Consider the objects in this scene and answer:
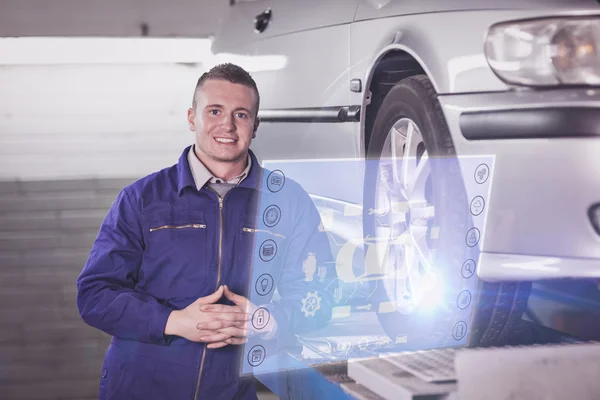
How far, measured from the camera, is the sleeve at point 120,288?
1.86 metres

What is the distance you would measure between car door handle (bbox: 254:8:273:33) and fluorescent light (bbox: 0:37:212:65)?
2.02ft

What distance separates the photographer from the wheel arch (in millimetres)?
2363

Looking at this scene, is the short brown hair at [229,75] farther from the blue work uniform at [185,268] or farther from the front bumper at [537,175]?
the front bumper at [537,175]

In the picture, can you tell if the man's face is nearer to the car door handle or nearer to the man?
the man

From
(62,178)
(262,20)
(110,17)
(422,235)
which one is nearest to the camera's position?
(422,235)

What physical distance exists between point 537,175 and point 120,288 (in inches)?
38.1

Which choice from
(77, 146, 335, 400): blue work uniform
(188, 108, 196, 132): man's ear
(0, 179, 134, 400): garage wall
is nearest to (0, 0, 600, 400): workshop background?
(0, 179, 134, 400): garage wall

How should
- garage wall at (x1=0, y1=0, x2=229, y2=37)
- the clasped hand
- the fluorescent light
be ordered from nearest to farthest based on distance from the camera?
the clasped hand
garage wall at (x1=0, y1=0, x2=229, y2=37)
the fluorescent light

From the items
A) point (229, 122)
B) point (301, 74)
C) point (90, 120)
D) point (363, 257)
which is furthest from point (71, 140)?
point (229, 122)

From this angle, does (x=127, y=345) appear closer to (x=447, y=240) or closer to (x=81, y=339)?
(x=447, y=240)

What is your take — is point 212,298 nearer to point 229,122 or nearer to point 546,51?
point 229,122

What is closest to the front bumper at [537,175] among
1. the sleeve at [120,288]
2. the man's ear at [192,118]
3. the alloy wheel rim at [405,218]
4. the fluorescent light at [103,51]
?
the alloy wheel rim at [405,218]

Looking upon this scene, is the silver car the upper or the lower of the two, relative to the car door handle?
lower

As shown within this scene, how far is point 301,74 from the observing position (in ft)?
9.47
